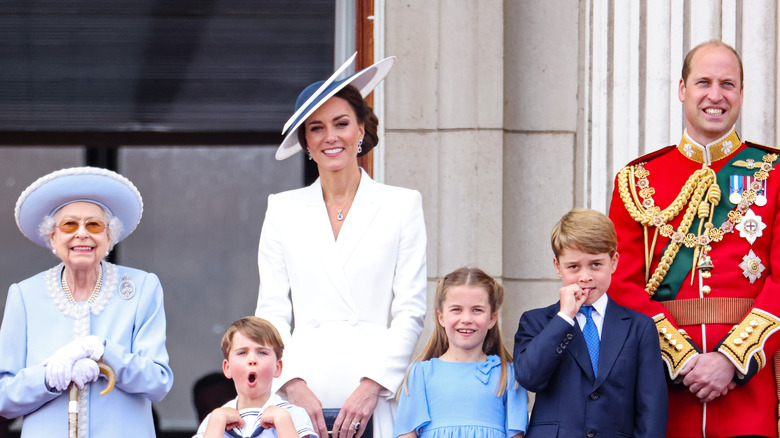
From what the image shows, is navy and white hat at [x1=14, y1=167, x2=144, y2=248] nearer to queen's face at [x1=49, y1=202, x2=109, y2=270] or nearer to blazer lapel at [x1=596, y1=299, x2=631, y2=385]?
queen's face at [x1=49, y1=202, x2=109, y2=270]

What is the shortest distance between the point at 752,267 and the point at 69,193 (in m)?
2.22

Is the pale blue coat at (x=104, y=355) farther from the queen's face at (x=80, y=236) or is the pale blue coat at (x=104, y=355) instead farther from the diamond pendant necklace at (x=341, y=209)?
the diamond pendant necklace at (x=341, y=209)

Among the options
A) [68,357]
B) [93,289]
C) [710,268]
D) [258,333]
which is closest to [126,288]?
[93,289]

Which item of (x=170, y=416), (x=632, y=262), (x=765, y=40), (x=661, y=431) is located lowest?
(x=170, y=416)

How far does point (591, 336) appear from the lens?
3949 millimetres

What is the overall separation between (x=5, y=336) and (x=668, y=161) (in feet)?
7.44

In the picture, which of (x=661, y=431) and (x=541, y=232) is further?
(x=541, y=232)

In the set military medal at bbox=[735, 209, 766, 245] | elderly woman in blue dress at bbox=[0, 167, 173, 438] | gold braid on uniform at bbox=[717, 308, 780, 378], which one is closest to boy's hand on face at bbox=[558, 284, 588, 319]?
gold braid on uniform at bbox=[717, 308, 780, 378]

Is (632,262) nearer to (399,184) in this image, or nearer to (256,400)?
(256,400)

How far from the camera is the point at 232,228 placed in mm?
6965

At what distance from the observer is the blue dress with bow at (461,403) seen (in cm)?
396

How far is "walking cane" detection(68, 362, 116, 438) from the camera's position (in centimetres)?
401

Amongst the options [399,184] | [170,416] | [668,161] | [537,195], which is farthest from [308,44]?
[668,161]

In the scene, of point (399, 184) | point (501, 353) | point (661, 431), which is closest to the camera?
point (661, 431)
